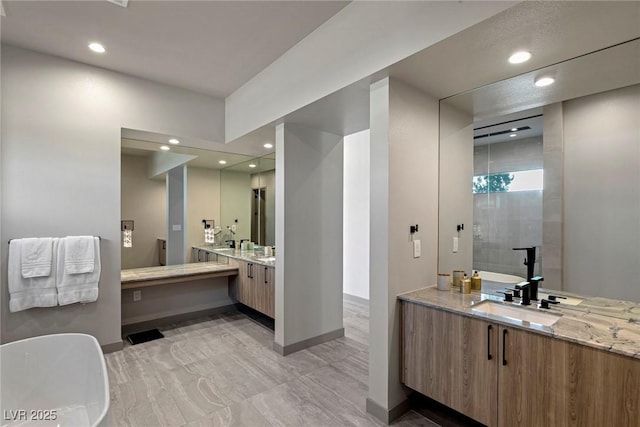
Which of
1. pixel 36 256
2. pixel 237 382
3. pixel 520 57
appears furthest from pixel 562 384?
pixel 36 256

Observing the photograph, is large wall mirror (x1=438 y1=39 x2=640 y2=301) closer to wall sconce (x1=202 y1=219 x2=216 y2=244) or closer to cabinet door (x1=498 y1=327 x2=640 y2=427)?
cabinet door (x1=498 y1=327 x2=640 y2=427)

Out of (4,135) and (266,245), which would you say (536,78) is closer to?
(266,245)

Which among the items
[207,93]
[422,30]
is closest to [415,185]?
[422,30]

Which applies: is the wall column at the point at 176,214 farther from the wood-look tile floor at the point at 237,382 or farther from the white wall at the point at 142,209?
the wood-look tile floor at the point at 237,382

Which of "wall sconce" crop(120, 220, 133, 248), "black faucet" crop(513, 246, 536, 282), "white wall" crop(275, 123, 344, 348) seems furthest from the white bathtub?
"black faucet" crop(513, 246, 536, 282)

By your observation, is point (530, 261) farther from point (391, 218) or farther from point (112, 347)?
point (112, 347)

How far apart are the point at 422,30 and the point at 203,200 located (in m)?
4.41

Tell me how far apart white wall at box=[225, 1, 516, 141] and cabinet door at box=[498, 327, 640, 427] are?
175 centimetres

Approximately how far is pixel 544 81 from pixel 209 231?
489 cm

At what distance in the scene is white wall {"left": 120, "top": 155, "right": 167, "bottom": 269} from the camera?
432cm

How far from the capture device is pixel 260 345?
351cm

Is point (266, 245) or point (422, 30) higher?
point (422, 30)

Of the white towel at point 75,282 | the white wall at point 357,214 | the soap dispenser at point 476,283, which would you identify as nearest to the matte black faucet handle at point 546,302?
the soap dispenser at point 476,283

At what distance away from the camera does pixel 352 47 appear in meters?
2.29
